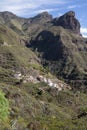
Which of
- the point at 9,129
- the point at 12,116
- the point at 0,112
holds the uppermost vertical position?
the point at 0,112

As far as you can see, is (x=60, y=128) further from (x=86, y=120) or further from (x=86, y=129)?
(x=86, y=129)

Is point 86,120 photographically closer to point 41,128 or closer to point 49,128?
point 49,128

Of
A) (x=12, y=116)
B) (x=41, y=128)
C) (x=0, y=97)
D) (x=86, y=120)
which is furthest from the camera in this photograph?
(x=12, y=116)

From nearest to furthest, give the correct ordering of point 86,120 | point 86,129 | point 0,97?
1. point 0,97
2. point 86,129
3. point 86,120

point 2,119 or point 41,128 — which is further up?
point 2,119

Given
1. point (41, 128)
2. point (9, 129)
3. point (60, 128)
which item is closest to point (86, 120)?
point (60, 128)

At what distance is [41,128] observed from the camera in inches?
5910

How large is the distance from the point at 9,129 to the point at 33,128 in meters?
97.7

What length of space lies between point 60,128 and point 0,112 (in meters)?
125

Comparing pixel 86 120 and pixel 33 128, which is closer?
pixel 33 128

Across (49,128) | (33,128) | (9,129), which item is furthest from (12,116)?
(9,129)

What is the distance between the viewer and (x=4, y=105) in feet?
140

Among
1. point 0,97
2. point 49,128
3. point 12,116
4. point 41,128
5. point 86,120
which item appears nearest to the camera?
point 0,97

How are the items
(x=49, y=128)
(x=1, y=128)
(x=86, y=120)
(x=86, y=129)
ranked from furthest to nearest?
(x=86, y=120) < (x=49, y=128) < (x=86, y=129) < (x=1, y=128)
